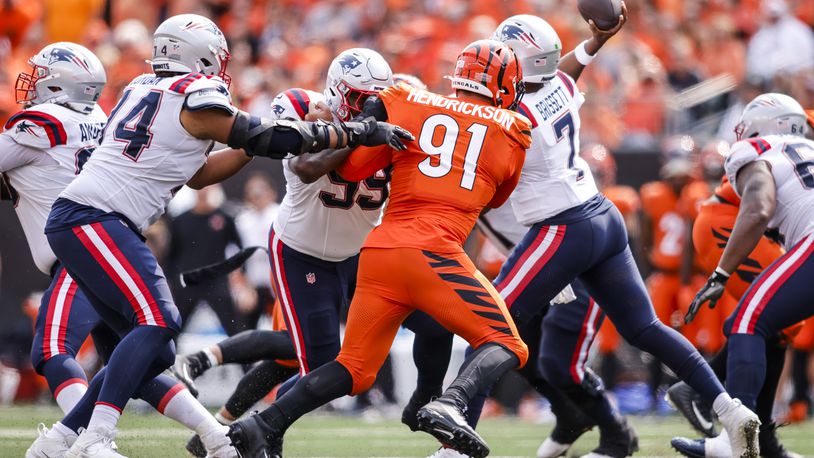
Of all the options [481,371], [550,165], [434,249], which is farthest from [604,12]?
[481,371]

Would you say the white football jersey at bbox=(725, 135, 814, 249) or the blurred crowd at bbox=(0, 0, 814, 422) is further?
the blurred crowd at bbox=(0, 0, 814, 422)

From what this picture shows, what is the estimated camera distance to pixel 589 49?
6480 millimetres

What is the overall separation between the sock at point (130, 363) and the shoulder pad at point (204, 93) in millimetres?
987

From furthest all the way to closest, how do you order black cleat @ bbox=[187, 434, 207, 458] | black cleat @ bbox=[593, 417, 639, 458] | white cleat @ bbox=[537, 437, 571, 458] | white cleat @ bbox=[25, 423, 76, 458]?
white cleat @ bbox=[537, 437, 571, 458] → black cleat @ bbox=[593, 417, 639, 458] → black cleat @ bbox=[187, 434, 207, 458] → white cleat @ bbox=[25, 423, 76, 458]

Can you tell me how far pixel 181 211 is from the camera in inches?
408

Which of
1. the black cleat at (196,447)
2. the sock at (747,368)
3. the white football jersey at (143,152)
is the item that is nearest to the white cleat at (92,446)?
the white football jersey at (143,152)

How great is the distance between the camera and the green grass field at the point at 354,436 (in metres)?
6.71

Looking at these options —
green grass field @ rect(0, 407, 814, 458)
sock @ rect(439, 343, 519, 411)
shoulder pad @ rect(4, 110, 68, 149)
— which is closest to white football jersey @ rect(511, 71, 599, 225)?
sock @ rect(439, 343, 519, 411)

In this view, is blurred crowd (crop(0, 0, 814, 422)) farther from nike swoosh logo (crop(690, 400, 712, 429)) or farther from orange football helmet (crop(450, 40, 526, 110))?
orange football helmet (crop(450, 40, 526, 110))

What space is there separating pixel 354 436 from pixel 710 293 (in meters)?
2.87

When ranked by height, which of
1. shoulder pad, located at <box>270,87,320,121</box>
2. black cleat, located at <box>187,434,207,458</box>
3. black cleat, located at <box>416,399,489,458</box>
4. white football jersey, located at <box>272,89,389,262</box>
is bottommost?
black cleat, located at <box>187,434,207,458</box>

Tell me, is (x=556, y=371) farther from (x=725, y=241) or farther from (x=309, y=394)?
(x=309, y=394)

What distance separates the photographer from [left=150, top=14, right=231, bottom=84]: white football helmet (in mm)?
5473

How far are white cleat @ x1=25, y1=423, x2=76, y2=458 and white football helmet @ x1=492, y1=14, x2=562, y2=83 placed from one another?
275cm
